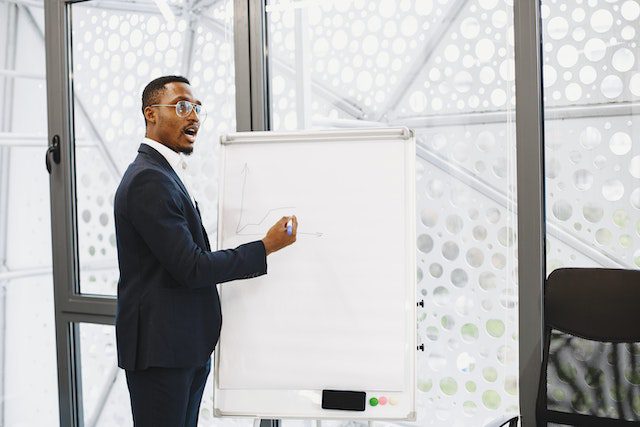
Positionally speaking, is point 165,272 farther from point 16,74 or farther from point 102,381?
point 16,74

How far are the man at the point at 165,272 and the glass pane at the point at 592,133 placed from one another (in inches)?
33.7

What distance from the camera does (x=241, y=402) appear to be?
6.49ft

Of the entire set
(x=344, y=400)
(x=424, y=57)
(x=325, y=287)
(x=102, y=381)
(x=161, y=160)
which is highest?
(x=424, y=57)

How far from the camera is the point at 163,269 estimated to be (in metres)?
1.90

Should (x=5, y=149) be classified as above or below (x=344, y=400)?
above

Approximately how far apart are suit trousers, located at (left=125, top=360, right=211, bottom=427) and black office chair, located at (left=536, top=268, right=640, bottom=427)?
1.03 metres

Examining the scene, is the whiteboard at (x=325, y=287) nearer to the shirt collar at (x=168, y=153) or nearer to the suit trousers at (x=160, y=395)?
the suit trousers at (x=160, y=395)

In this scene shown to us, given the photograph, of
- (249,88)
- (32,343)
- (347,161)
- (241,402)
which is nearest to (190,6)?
(249,88)

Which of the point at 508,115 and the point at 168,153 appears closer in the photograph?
the point at 168,153

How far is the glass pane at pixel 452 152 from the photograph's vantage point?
84.3 inches

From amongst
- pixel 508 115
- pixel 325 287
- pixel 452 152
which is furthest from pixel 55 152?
pixel 508 115

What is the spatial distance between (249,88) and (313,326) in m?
0.99

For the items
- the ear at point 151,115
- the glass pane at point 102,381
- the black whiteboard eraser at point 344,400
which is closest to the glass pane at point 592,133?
the black whiteboard eraser at point 344,400

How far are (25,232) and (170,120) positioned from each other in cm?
161
